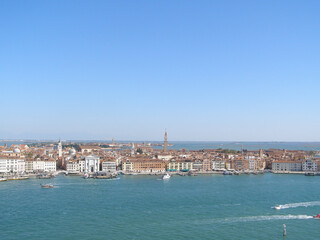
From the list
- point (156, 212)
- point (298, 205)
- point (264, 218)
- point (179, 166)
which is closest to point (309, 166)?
point (179, 166)

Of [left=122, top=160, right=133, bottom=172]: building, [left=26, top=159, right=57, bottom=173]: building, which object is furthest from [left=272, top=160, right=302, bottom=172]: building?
[left=26, top=159, right=57, bottom=173]: building

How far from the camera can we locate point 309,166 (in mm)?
24281

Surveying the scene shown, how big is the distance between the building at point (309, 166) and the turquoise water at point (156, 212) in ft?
28.8

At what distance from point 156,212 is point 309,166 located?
660 inches

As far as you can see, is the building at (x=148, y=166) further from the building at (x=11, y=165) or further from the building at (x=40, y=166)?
the building at (x=11, y=165)

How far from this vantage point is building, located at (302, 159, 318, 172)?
24.1 metres

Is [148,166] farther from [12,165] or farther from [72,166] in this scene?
[12,165]

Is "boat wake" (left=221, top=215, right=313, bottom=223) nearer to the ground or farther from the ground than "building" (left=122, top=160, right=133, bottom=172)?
nearer to the ground

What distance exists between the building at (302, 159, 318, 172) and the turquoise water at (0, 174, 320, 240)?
876 centimetres

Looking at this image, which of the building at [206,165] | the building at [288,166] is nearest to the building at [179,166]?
the building at [206,165]

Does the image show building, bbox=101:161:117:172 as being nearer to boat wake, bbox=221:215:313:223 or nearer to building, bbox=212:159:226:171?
building, bbox=212:159:226:171

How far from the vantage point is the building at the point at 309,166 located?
2408cm

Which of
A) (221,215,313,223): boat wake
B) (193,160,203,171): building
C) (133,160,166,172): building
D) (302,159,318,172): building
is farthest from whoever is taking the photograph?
(193,160,203,171): building

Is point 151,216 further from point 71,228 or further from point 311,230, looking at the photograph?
point 311,230
